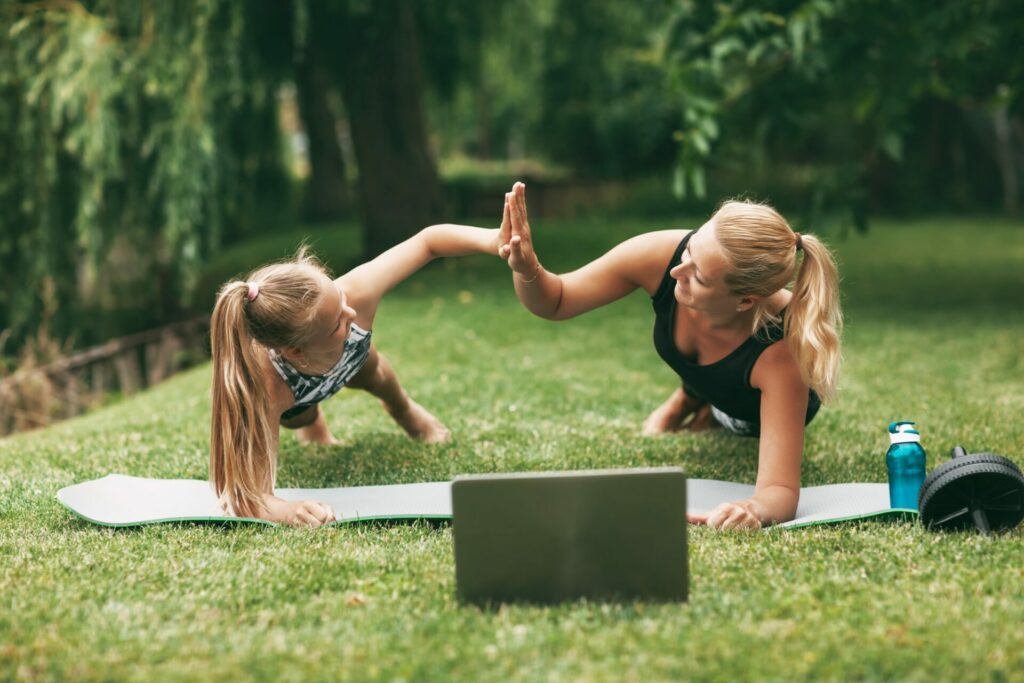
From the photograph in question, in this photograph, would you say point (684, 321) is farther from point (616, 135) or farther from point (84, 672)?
point (616, 135)

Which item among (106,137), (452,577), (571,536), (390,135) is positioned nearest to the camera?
(571,536)

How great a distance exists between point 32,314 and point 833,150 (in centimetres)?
1635

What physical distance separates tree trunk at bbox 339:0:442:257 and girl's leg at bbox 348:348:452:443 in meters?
6.20

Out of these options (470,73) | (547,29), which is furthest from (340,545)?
(547,29)

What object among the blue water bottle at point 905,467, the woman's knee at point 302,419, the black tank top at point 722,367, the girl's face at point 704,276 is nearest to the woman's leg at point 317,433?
the woman's knee at point 302,419

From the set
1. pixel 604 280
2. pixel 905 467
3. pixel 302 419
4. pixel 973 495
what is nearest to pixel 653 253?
pixel 604 280

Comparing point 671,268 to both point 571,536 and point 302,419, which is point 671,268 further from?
point 302,419

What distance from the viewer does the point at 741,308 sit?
340 centimetres

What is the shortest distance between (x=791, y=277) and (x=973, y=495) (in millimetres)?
871

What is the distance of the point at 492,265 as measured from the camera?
38.4 ft

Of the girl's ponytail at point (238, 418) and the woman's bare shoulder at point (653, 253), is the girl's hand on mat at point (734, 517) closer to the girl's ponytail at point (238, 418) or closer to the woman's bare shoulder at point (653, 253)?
the woman's bare shoulder at point (653, 253)

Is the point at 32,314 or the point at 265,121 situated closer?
the point at 32,314

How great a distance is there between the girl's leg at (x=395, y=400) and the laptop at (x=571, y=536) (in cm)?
166

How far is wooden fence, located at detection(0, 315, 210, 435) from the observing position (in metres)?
6.82
